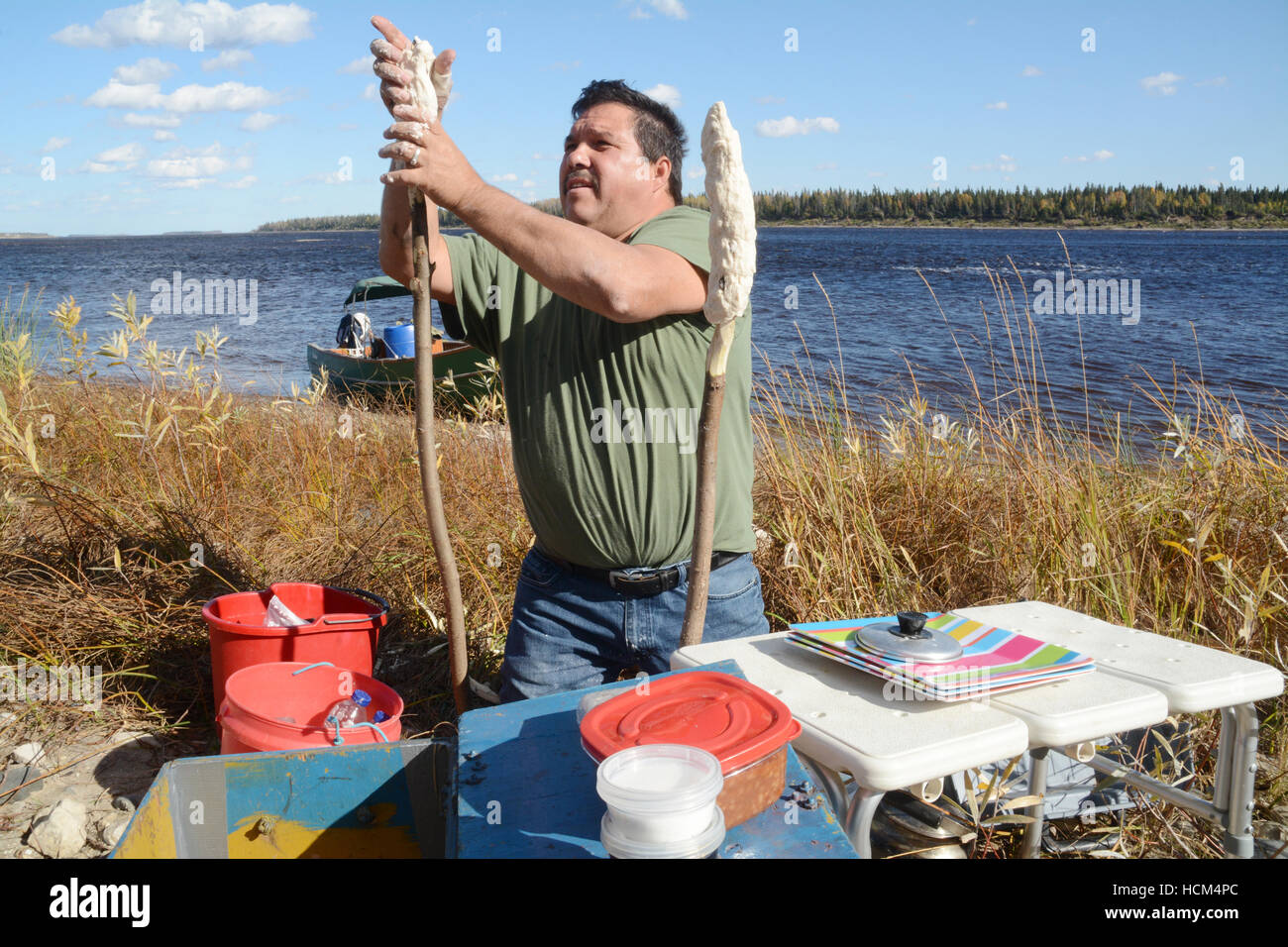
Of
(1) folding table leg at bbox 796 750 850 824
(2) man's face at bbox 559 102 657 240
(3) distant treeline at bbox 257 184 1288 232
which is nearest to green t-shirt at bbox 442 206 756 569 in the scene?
(2) man's face at bbox 559 102 657 240

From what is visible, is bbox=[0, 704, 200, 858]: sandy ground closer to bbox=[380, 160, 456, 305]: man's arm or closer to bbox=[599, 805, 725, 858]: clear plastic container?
bbox=[380, 160, 456, 305]: man's arm

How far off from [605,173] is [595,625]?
131 cm

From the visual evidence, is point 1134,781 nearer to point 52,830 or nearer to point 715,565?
point 715,565

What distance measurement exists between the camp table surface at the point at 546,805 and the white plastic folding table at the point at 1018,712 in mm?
139

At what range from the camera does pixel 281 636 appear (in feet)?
9.52

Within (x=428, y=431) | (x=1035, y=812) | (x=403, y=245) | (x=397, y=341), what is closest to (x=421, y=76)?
(x=403, y=245)

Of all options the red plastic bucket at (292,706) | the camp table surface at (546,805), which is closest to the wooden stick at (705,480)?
the camp table surface at (546,805)

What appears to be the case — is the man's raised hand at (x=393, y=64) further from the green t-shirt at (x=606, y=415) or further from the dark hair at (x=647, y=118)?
the dark hair at (x=647, y=118)

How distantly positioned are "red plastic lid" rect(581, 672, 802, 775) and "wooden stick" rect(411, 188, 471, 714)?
2.91 ft

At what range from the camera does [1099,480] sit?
4340 millimetres

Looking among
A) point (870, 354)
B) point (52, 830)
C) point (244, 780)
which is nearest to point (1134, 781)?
point (244, 780)

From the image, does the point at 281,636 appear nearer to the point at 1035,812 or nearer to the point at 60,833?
the point at 60,833

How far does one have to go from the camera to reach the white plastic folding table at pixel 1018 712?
5.34 feet

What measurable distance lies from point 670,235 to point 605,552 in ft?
2.86
